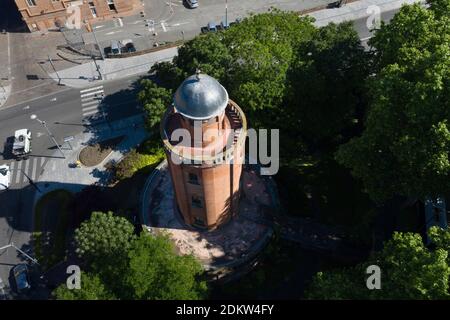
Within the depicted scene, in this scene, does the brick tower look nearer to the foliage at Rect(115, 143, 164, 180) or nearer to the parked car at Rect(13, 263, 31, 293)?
the foliage at Rect(115, 143, 164, 180)

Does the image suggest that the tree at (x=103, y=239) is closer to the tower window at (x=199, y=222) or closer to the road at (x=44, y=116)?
the tower window at (x=199, y=222)

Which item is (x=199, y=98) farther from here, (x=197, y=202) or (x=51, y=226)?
(x=51, y=226)

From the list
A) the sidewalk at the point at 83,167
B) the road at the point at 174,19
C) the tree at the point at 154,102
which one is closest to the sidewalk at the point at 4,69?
the road at the point at 174,19

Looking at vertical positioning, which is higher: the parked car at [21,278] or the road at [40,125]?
the road at [40,125]

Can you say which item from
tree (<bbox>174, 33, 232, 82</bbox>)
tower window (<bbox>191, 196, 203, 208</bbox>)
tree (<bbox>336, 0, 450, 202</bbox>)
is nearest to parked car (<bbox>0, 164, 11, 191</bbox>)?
tree (<bbox>174, 33, 232, 82</bbox>)

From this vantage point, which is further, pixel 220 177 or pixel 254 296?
pixel 254 296
